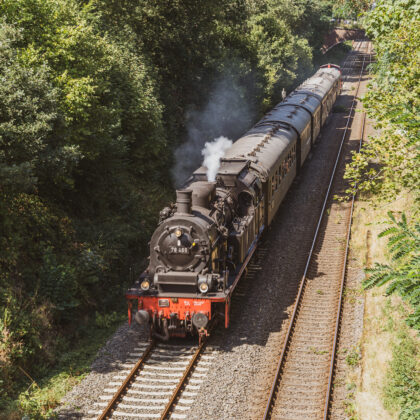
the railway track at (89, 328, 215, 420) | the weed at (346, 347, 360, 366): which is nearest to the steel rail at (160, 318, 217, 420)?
the railway track at (89, 328, 215, 420)

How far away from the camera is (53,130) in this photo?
15461 millimetres

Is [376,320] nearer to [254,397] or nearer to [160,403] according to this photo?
[254,397]

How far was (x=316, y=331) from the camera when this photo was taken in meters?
14.7

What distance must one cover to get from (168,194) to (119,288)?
26.2 feet

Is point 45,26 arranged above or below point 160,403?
above

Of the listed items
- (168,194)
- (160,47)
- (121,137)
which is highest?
(160,47)

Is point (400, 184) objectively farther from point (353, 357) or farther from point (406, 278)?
point (406, 278)

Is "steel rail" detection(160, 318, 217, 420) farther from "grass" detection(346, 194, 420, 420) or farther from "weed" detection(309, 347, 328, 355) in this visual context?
"grass" detection(346, 194, 420, 420)

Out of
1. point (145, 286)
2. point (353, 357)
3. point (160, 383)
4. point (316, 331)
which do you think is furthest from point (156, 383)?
point (353, 357)

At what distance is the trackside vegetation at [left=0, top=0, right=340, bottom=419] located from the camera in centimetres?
1327

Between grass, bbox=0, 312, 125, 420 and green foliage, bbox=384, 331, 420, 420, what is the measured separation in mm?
7694

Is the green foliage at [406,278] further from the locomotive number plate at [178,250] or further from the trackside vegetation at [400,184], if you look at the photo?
the locomotive number plate at [178,250]

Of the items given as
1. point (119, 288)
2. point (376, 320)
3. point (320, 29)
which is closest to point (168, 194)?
point (119, 288)

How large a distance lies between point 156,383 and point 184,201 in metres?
4.90
